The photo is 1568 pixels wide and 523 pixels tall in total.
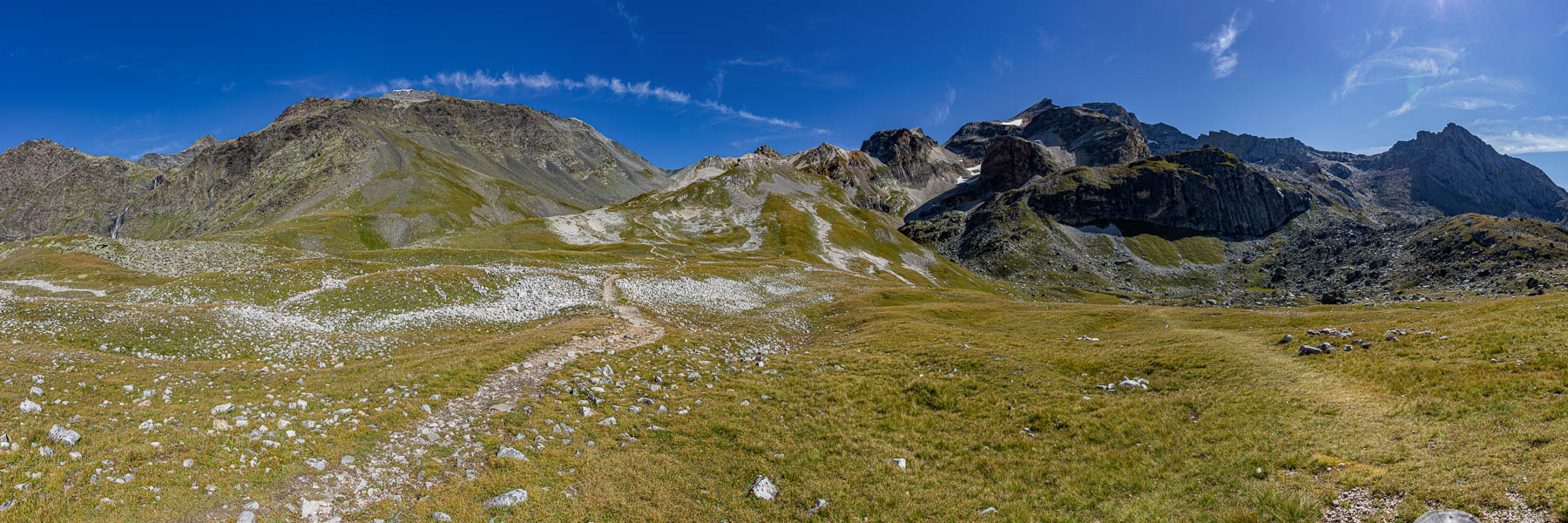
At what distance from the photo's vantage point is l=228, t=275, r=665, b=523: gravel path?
11.5 meters

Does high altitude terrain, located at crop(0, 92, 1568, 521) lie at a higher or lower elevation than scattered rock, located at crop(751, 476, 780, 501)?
higher

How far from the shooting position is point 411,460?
46.0ft

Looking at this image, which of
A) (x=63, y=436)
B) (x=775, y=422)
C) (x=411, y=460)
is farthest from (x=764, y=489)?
(x=63, y=436)

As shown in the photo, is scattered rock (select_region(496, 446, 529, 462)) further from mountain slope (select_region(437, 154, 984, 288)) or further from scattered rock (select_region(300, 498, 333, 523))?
mountain slope (select_region(437, 154, 984, 288))

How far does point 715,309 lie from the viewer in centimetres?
4681

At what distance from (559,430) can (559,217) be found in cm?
14612

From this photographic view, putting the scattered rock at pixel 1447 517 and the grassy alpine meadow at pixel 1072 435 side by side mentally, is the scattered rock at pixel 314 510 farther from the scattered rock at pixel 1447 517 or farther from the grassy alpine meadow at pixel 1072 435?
the scattered rock at pixel 1447 517

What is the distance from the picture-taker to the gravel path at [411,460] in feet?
37.7

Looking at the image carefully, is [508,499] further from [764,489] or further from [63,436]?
[63,436]

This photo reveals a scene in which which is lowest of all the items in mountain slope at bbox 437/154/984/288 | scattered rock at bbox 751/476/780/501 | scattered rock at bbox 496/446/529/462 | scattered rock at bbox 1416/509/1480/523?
scattered rock at bbox 751/476/780/501

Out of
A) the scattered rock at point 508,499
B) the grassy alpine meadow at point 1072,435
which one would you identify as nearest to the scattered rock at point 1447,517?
the grassy alpine meadow at point 1072,435

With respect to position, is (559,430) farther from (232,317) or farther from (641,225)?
(641,225)

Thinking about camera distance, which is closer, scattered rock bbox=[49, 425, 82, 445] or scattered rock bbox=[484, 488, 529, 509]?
scattered rock bbox=[49, 425, 82, 445]

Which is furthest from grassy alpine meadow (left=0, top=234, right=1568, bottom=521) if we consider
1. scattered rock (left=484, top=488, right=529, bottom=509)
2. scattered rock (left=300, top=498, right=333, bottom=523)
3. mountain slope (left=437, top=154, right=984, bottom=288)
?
mountain slope (left=437, top=154, right=984, bottom=288)
